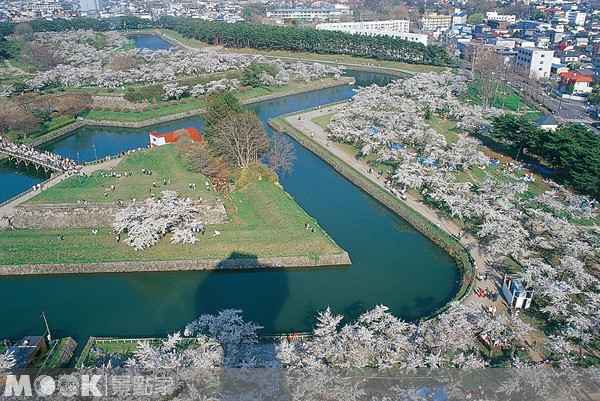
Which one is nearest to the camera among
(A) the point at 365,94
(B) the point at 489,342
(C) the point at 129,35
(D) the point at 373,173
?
(B) the point at 489,342

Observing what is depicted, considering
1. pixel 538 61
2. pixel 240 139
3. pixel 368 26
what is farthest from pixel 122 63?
pixel 368 26

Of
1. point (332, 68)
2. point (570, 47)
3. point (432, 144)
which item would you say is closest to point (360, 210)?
point (432, 144)

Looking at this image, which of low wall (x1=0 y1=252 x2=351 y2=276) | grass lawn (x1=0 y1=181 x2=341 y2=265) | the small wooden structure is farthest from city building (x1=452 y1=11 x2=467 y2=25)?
the small wooden structure

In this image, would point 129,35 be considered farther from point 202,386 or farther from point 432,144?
point 202,386

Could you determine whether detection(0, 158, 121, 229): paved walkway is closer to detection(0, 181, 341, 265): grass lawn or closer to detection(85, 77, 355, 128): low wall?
detection(0, 181, 341, 265): grass lawn

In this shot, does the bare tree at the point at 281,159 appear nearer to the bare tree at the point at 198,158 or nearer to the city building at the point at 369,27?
the bare tree at the point at 198,158

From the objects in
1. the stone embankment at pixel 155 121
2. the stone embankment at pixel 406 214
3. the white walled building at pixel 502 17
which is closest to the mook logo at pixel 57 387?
the stone embankment at pixel 406 214
